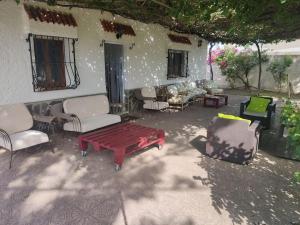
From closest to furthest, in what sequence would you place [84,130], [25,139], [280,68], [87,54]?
1. [25,139]
2. [84,130]
3. [87,54]
4. [280,68]

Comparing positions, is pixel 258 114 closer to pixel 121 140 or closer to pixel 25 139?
pixel 121 140

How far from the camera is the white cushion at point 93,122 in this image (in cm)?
515

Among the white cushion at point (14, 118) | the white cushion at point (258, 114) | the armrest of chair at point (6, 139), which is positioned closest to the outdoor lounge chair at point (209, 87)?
the white cushion at point (258, 114)

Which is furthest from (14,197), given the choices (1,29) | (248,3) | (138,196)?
(248,3)

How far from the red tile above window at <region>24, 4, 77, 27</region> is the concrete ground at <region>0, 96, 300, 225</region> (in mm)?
2586

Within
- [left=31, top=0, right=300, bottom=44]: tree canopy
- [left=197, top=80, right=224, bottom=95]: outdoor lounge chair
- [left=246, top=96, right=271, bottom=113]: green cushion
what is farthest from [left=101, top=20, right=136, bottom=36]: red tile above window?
[left=197, top=80, right=224, bottom=95]: outdoor lounge chair

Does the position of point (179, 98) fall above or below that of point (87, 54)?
below

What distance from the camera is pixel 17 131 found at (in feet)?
14.9

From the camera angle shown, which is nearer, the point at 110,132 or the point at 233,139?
the point at 233,139

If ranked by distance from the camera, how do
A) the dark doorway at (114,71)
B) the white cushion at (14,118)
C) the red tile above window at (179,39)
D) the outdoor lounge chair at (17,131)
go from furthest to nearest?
the red tile above window at (179,39)
the dark doorway at (114,71)
the white cushion at (14,118)
the outdoor lounge chair at (17,131)

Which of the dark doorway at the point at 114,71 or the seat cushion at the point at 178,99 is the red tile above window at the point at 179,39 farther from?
the dark doorway at the point at 114,71

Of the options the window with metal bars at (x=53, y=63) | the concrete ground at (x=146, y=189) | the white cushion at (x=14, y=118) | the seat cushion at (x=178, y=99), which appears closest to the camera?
the concrete ground at (x=146, y=189)

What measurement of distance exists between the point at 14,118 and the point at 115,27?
366 centimetres

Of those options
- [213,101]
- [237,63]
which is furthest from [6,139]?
[237,63]
